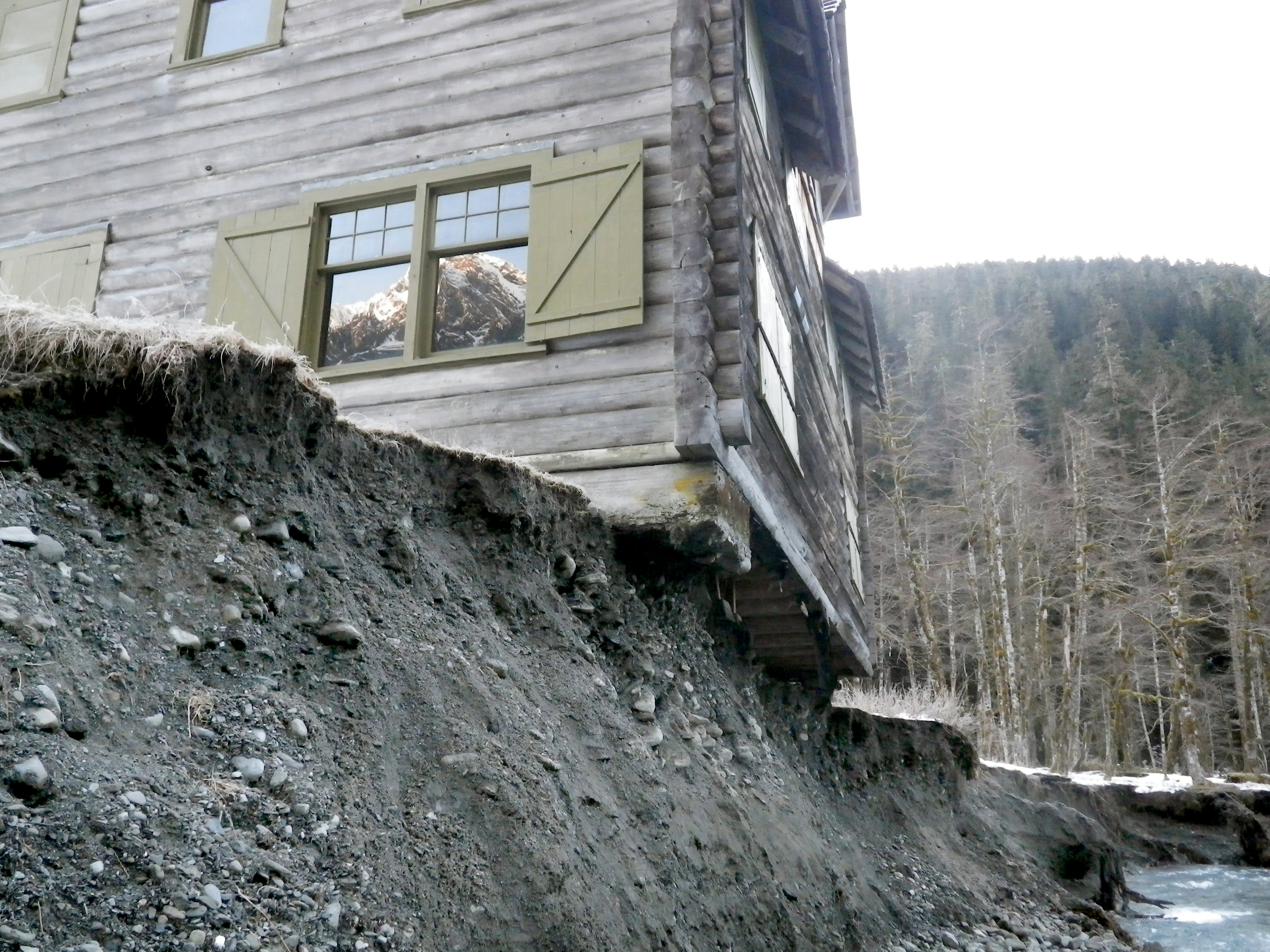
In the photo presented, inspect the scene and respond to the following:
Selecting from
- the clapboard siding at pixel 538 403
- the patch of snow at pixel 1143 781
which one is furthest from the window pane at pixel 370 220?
the patch of snow at pixel 1143 781

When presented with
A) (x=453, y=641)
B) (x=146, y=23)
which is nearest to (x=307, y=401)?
(x=453, y=641)

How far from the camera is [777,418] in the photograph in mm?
8727

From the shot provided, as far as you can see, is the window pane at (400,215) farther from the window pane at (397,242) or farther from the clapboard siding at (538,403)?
the clapboard siding at (538,403)

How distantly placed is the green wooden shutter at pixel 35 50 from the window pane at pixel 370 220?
374cm

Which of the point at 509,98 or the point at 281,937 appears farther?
the point at 509,98

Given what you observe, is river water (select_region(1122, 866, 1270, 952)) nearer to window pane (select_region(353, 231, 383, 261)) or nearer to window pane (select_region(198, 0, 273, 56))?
window pane (select_region(353, 231, 383, 261))

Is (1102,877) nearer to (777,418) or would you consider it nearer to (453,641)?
(777,418)

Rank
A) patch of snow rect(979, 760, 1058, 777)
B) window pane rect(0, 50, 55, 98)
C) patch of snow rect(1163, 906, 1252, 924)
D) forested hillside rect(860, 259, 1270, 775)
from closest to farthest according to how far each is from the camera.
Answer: window pane rect(0, 50, 55, 98) → patch of snow rect(1163, 906, 1252, 924) → patch of snow rect(979, 760, 1058, 777) → forested hillside rect(860, 259, 1270, 775)

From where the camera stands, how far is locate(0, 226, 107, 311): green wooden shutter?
9023mm

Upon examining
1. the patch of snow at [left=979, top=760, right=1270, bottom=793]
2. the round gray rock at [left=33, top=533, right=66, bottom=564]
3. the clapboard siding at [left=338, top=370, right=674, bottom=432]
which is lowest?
the patch of snow at [left=979, top=760, right=1270, bottom=793]

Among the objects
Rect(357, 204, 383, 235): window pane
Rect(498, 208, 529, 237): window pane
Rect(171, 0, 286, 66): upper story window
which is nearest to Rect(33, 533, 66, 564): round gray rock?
Rect(498, 208, 529, 237): window pane

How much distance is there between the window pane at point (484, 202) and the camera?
8164 mm

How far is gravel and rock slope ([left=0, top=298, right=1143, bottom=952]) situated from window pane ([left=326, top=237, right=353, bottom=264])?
3284mm

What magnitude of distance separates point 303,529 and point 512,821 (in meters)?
1.59
